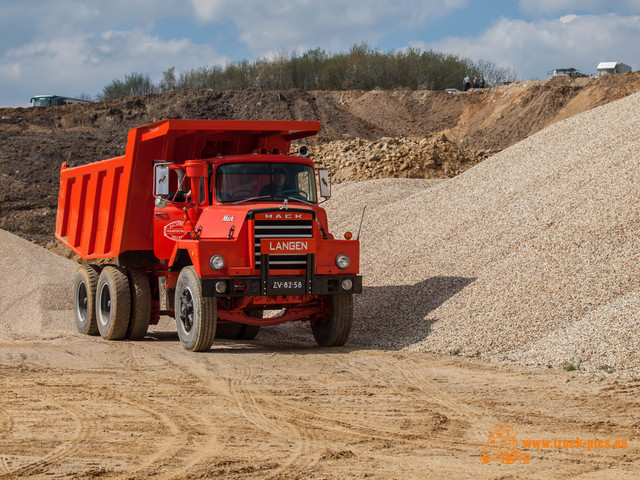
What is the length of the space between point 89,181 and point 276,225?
5253 millimetres

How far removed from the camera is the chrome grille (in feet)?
35.5

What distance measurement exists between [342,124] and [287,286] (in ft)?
Result: 129

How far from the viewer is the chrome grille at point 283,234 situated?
35.5 ft

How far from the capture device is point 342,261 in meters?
11.2

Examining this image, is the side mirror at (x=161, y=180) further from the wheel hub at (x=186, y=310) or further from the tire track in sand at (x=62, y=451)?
the tire track in sand at (x=62, y=451)

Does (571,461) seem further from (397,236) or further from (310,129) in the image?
(397,236)

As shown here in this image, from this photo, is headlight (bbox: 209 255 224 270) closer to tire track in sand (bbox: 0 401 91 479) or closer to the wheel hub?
the wheel hub

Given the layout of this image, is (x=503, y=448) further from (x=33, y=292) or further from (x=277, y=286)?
(x=33, y=292)

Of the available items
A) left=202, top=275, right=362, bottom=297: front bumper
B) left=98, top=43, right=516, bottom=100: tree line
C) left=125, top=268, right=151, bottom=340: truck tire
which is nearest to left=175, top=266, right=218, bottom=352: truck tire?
left=202, top=275, right=362, bottom=297: front bumper

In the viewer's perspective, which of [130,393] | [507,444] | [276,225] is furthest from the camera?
[276,225]

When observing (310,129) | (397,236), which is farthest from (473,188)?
(310,129)

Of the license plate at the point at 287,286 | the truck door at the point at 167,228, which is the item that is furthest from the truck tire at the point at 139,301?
the license plate at the point at 287,286

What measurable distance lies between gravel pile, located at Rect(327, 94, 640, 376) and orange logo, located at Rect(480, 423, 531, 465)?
283 cm

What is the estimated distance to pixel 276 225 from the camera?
10859 millimetres
